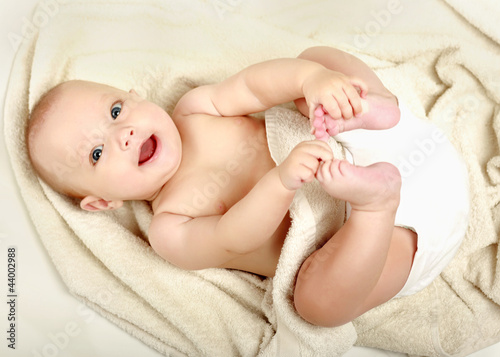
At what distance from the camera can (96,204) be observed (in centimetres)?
132

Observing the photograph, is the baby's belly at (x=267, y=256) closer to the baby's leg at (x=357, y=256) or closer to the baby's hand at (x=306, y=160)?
the baby's leg at (x=357, y=256)

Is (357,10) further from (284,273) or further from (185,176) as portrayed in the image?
(284,273)

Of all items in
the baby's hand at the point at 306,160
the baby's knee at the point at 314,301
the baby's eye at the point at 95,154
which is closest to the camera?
the baby's hand at the point at 306,160

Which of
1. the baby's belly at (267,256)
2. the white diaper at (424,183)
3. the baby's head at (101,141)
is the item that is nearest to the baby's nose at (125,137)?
the baby's head at (101,141)

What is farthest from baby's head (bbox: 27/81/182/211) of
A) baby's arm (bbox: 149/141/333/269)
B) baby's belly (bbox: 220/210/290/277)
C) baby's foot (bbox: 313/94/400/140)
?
baby's foot (bbox: 313/94/400/140)

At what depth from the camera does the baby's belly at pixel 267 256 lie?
1267mm

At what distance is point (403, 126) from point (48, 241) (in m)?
0.86

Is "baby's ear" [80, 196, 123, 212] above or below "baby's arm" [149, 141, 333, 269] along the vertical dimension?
below

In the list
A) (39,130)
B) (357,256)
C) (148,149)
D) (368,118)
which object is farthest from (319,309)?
(39,130)

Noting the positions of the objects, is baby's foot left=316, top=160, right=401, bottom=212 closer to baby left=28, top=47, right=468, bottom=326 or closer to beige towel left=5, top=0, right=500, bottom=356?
baby left=28, top=47, right=468, bottom=326

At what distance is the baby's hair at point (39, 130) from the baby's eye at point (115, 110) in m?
0.12

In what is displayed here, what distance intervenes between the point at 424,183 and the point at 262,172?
353 mm

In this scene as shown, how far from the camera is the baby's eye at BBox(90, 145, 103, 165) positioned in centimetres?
123

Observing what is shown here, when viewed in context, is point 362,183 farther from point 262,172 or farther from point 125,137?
point 125,137
